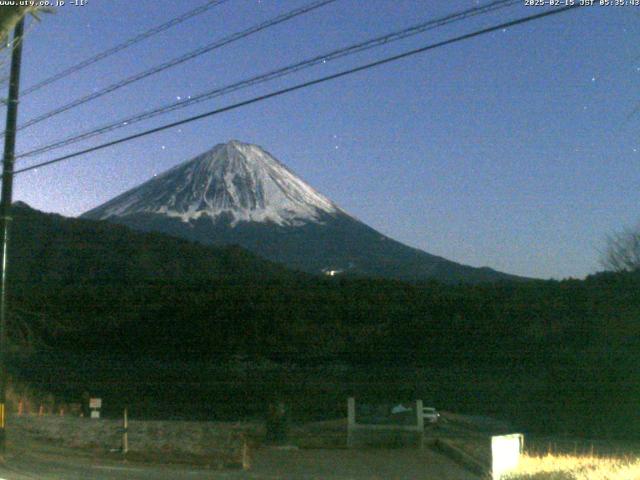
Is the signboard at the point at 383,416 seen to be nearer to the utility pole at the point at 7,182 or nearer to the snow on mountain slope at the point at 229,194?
the utility pole at the point at 7,182

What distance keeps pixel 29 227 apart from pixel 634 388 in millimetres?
38146

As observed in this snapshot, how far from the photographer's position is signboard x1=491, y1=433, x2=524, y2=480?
1123 cm

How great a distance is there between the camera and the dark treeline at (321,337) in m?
33.2

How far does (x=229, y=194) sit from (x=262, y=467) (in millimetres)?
87762

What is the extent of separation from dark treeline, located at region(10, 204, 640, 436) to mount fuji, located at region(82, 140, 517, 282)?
32263 mm

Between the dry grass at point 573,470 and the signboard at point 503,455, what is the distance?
0.45 feet

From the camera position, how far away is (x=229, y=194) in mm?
102500

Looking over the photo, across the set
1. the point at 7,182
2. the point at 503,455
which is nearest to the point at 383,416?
the point at 503,455

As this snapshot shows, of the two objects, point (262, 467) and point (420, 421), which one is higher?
point (420, 421)

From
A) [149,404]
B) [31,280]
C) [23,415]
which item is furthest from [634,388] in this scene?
[31,280]

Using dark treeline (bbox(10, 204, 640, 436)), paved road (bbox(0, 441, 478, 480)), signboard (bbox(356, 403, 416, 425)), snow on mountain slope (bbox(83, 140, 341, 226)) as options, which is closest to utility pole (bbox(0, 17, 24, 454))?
paved road (bbox(0, 441, 478, 480))

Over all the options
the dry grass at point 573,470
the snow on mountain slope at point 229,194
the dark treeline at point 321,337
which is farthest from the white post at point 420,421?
the snow on mountain slope at point 229,194

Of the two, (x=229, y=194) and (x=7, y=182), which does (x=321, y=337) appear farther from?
(x=229, y=194)

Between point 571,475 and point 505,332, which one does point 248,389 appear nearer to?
point 505,332
